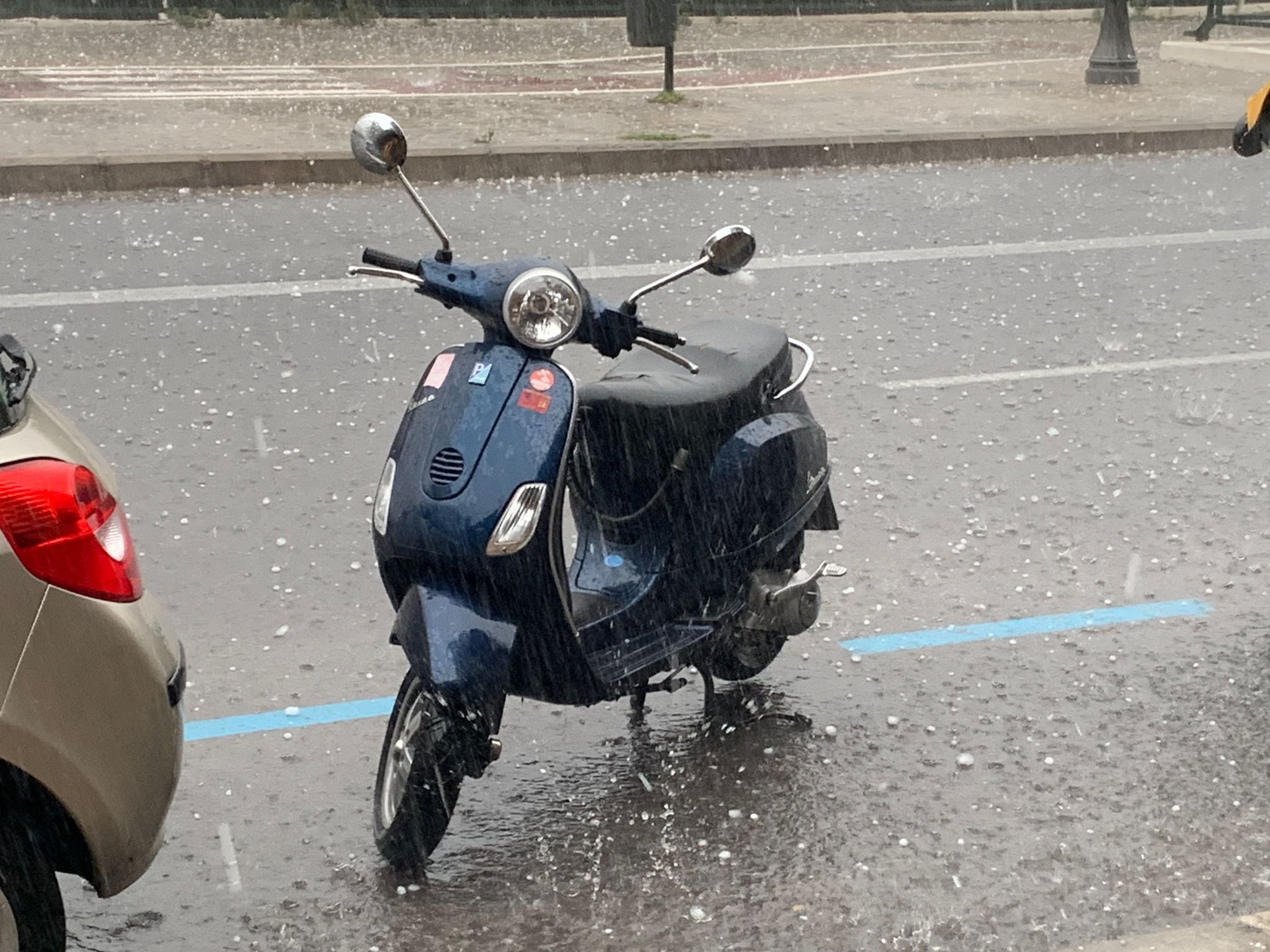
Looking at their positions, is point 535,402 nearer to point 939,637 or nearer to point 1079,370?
point 939,637

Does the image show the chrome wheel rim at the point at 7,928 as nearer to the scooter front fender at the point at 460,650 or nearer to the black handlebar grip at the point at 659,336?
the scooter front fender at the point at 460,650

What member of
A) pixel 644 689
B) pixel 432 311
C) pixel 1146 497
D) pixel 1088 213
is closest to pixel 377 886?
pixel 644 689

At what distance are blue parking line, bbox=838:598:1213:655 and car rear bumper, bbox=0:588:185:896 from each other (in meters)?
2.45

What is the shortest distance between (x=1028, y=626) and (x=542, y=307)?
2.18m

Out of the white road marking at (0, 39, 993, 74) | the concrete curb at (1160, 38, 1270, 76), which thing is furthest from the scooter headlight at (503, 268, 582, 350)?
the concrete curb at (1160, 38, 1270, 76)

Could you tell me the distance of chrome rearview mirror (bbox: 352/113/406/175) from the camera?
3.83 metres

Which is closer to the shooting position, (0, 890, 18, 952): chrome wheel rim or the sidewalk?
(0, 890, 18, 952): chrome wheel rim

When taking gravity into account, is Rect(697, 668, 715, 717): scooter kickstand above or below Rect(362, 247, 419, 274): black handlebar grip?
below

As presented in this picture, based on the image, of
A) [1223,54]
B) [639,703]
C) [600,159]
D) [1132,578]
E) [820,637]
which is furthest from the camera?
[1223,54]

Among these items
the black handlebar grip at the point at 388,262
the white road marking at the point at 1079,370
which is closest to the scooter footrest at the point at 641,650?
the black handlebar grip at the point at 388,262

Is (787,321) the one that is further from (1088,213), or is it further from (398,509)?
(398,509)

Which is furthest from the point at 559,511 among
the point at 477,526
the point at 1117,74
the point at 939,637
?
the point at 1117,74

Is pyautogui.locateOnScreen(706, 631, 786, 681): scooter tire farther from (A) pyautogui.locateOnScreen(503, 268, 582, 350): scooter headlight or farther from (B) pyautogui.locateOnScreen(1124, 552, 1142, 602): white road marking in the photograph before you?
(B) pyautogui.locateOnScreen(1124, 552, 1142, 602): white road marking

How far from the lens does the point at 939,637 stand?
16.6 ft
